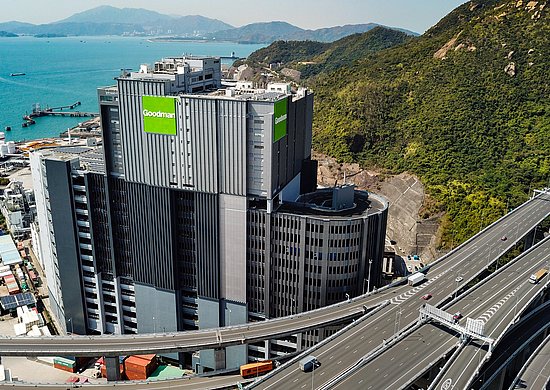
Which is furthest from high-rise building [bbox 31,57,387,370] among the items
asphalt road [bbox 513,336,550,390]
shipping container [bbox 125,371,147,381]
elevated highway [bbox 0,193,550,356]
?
asphalt road [bbox 513,336,550,390]

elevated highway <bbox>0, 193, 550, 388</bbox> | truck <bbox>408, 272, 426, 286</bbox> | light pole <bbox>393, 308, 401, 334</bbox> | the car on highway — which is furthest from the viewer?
truck <bbox>408, 272, 426, 286</bbox>

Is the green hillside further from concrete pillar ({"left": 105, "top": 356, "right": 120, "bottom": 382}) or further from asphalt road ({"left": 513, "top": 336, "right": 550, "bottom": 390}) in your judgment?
concrete pillar ({"left": 105, "top": 356, "right": 120, "bottom": 382})

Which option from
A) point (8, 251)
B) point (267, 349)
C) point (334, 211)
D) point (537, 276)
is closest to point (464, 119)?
point (537, 276)

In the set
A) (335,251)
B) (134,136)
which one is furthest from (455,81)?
(134,136)

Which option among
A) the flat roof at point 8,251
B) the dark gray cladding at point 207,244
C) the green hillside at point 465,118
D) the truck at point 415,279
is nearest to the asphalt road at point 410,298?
Answer: the truck at point 415,279

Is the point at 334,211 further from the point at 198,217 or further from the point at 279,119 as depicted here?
the point at 198,217

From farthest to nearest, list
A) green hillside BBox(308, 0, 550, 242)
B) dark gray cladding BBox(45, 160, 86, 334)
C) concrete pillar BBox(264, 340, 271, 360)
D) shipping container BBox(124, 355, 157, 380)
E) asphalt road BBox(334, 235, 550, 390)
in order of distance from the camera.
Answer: green hillside BBox(308, 0, 550, 242) → dark gray cladding BBox(45, 160, 86, 334) → concrete pillar BBox(264, 340, 271, 360) → shipping container BBox(124, 355, 157, 380) → asphalt road BBox(334, 235, 550, 390)

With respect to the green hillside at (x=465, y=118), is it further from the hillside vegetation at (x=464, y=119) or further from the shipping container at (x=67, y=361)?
the shipping container at (x=67, y=361)
